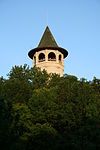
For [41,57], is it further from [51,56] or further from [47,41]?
[47,41]

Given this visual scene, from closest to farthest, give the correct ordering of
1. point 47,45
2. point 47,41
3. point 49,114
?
point 49,114 < point 47,45 < point 47,41

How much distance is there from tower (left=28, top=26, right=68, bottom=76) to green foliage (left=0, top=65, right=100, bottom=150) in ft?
28.7

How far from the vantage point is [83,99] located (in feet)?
125

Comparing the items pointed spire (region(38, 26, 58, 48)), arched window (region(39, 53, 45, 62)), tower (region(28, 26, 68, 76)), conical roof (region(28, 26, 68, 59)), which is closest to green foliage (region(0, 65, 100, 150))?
tower (region(28, 26, 68, 76))

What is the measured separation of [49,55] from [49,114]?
19.9 meters

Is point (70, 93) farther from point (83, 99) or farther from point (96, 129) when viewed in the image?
point (96, 129)

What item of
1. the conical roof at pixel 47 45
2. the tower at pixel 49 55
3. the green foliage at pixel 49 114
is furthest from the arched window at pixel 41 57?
the green foliage at pixel 49 114

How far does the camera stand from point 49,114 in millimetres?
36219

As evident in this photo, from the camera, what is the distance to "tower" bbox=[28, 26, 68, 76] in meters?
54.5

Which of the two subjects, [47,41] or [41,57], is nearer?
[47,41]

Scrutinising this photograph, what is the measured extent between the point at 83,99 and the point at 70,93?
3.68ft

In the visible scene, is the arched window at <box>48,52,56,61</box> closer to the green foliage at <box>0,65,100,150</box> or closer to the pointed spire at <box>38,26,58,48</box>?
the pointed spire at <box>38,26,58,48</box>

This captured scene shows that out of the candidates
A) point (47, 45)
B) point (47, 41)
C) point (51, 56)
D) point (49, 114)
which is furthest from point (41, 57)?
point (49, 114)

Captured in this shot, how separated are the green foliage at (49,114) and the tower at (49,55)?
28.7 ft
